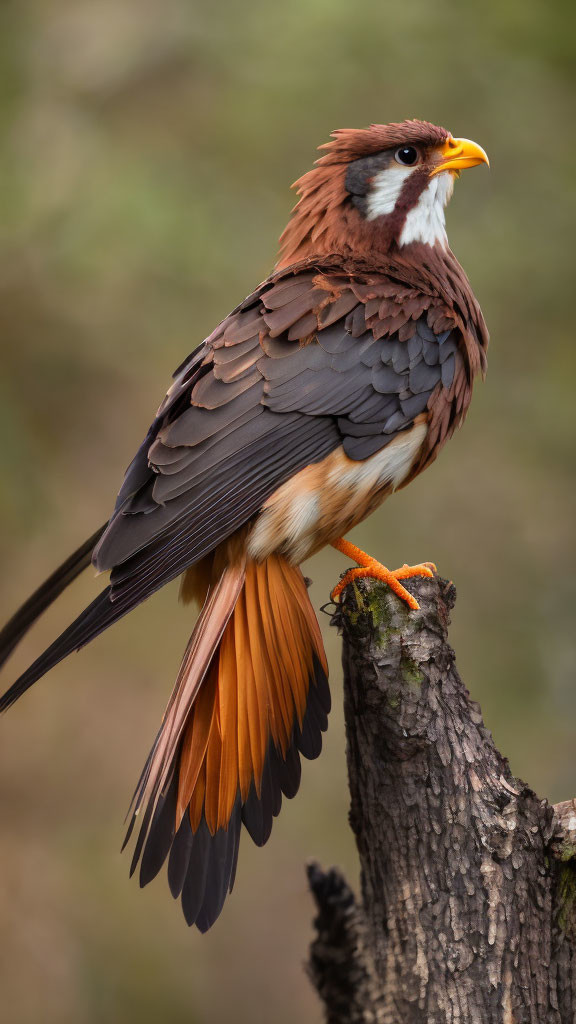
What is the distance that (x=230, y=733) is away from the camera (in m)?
2.36

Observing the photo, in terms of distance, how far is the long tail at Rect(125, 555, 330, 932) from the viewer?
7.30 feet

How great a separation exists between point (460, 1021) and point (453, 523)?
296cm

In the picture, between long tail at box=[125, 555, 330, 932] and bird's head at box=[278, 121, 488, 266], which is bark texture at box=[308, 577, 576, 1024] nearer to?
long tail at box=[125, 555, 330, 932]

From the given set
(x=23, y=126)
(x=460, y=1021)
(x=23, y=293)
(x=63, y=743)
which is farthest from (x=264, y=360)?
(x=63, y=743)

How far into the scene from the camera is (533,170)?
4.64 meters

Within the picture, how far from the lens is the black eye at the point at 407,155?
2.88 metres

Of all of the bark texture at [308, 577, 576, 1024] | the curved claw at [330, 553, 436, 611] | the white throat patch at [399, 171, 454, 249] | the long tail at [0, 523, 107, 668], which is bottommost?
the bark texture at [308, 577, 576, 1024]

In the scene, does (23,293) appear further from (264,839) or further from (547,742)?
(547,742)

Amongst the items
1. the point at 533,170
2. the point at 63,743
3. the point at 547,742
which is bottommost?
the point at 547,742

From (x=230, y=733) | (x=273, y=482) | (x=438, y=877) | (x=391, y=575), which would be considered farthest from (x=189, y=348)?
(x=438, y=877)

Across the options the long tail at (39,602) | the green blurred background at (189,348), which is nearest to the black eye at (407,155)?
the long tail at (39,602)

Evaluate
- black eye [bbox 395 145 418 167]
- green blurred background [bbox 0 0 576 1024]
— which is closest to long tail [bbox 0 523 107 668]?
black eye [bbox 395 145 418 167]

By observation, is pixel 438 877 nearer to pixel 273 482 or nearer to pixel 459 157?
pixel 273 482

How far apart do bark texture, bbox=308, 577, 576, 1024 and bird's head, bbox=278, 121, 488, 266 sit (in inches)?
46.1
